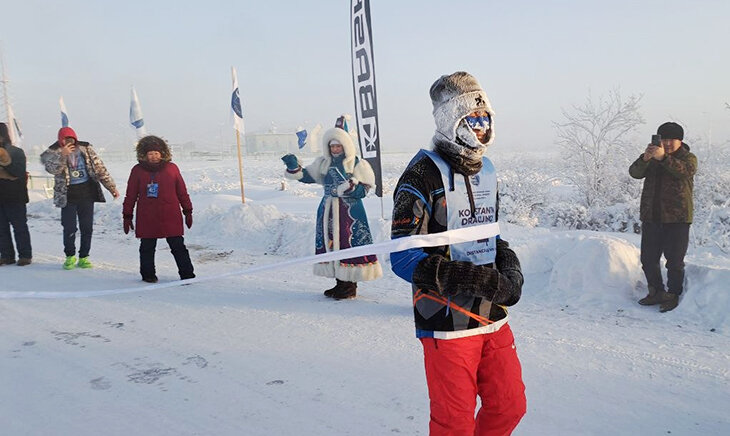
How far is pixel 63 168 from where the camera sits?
6.19m

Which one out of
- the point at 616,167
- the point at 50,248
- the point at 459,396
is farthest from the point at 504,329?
the point at 616,167

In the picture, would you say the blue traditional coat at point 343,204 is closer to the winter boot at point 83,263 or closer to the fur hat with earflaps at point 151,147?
the fur hat with earflaps at point 151,147

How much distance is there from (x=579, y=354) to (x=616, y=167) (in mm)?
12705

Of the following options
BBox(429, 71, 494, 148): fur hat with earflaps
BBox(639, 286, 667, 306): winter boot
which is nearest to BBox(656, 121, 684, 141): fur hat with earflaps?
BBox(639, 286, 667, 306): winter boot

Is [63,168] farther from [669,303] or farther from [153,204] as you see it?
[669,303]

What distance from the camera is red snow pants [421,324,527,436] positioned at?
1.80m

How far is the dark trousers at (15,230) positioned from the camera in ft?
22.1

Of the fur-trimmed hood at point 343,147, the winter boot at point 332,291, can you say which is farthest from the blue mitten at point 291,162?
the winter boot at point 332,291

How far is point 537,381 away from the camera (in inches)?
124

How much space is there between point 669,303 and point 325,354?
10.6 ft

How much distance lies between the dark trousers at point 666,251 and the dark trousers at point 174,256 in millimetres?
5004

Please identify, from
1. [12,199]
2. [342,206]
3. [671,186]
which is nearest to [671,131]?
[671,186]

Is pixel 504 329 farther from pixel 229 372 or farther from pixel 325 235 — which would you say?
pixel 325 235

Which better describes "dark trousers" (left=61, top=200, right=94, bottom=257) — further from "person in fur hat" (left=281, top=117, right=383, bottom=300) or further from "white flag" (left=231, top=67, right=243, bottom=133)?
"white flag" (left=231, top=67, right=243, bottom=133)
